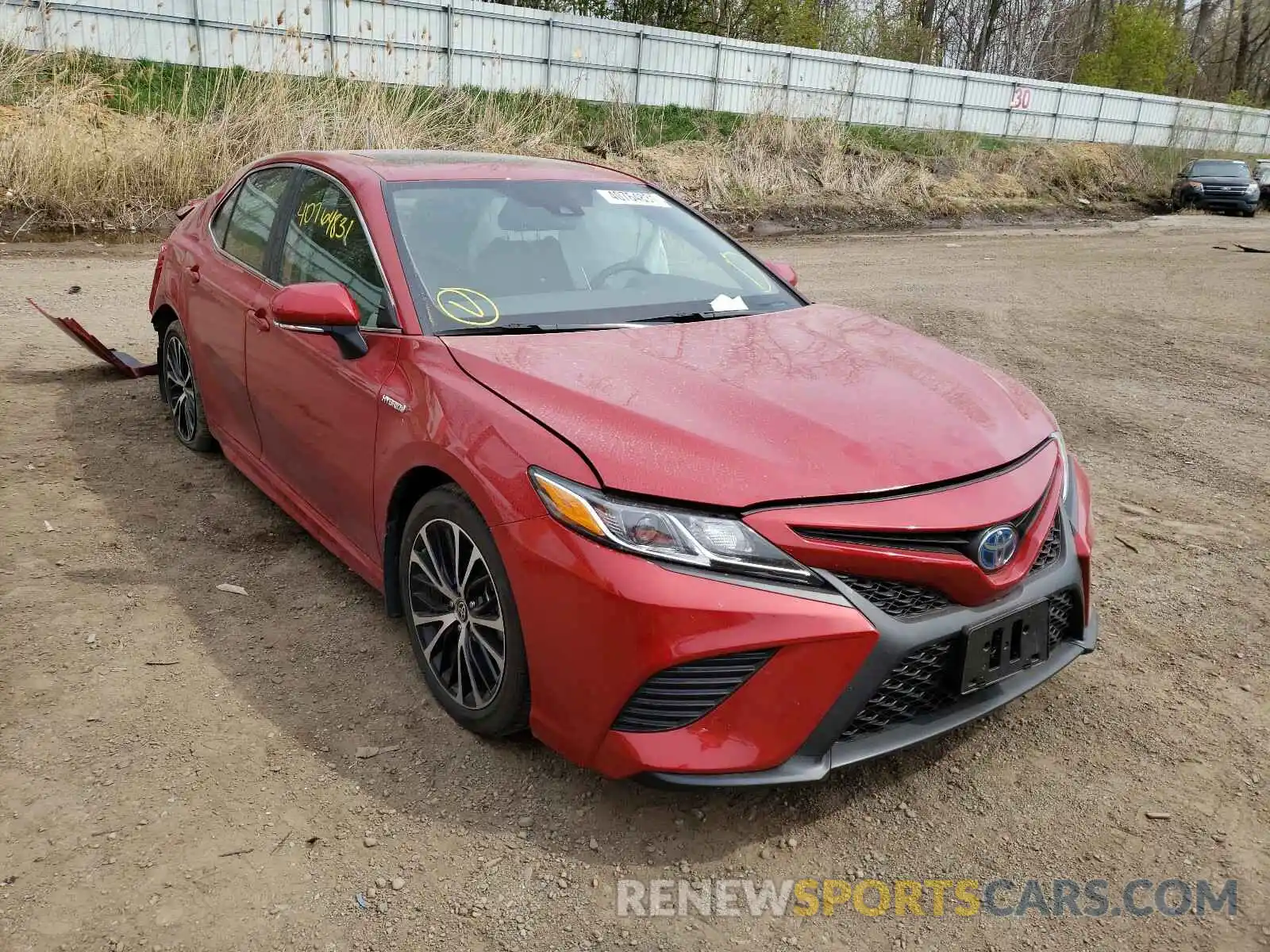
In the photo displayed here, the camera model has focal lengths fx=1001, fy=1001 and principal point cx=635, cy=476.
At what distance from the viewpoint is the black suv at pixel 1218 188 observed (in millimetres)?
24141

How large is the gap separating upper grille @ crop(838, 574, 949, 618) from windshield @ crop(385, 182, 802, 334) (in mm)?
1321

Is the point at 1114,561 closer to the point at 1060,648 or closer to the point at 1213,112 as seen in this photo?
the point at 1060,648

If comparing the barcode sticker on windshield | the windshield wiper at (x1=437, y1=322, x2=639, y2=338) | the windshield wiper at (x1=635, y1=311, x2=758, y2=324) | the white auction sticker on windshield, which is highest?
the barcode sticker on windshield

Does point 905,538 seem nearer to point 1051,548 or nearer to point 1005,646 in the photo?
point 1005,646

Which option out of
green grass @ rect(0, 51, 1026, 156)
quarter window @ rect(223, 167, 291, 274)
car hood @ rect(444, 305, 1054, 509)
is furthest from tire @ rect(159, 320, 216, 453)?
green grass @ rect(0, 51, 1026, 156)

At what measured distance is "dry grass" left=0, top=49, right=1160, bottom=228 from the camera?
40.8 feet

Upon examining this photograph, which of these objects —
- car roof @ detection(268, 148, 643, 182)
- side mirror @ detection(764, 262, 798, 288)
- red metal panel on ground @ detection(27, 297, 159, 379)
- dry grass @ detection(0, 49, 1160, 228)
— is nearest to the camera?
car roof @ detection(268, 148, 643, 182)

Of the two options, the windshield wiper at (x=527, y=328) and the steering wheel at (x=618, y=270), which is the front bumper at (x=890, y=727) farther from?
the steering wheel at (x=618, y=270)

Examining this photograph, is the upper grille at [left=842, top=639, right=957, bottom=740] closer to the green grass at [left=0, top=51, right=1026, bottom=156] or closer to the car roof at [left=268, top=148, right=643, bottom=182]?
the car roof at [left=268, top=148, right=643, bottom=182]

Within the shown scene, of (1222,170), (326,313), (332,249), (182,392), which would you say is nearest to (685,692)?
(326,313)

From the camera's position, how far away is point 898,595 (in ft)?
7.64

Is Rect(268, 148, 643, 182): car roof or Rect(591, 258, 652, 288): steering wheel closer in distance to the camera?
Rect(591, 258, 652, 288): steering wheel

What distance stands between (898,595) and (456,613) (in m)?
1.21

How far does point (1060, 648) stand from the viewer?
275 cm
